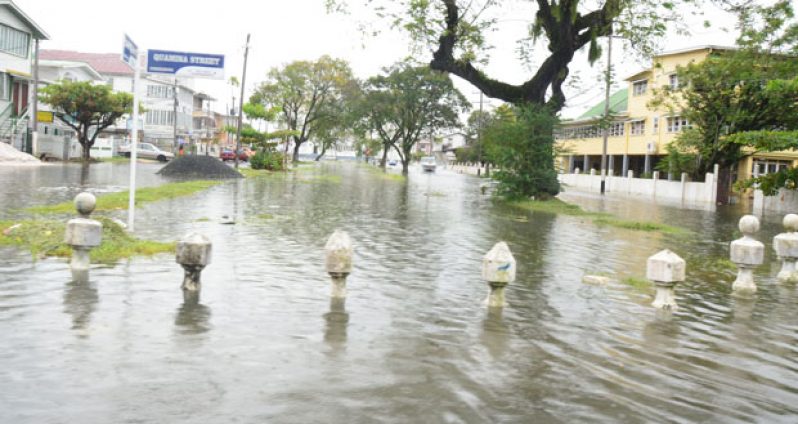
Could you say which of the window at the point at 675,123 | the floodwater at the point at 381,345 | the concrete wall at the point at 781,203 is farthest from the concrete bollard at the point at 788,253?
the window at the point at 675,123

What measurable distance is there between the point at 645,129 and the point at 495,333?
4969 cm

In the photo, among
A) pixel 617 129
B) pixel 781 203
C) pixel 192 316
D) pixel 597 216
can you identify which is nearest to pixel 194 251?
pixel 192 316

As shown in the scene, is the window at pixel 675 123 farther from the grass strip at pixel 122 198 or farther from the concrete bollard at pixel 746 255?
the concrete bollard at pixel 746 255

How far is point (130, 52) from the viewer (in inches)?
436

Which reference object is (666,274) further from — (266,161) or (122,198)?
(266,161)

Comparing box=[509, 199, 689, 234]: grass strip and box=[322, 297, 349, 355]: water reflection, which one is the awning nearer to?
box=[509, 199, 689, 234]: grass strip

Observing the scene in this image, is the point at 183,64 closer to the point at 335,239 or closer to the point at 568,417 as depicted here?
the point at 335,239

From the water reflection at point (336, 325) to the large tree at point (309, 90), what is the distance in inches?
2571

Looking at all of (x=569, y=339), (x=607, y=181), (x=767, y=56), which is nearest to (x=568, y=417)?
(x=569, y=339)

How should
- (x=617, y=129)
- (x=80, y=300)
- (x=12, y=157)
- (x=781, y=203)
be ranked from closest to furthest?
1. (x=80, y=300)
2. (x=781, y=203)
3. (x=12, y=157)
4. (x=617, y=129)

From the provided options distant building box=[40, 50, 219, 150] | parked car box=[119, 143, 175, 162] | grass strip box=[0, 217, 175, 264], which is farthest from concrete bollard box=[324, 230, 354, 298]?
distant building box=[40, 50, 219, 150]

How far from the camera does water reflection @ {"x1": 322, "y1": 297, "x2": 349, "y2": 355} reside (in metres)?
5.98

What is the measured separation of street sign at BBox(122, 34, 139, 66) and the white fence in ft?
90.8

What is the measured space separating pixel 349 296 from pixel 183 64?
237 inches
